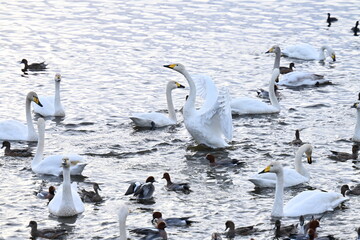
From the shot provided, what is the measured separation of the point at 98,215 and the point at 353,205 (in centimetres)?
381

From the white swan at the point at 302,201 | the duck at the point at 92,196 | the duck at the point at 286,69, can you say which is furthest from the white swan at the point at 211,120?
the duck at the point at 286,69

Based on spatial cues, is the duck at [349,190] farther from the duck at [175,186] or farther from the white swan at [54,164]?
the white swan at [54,164]

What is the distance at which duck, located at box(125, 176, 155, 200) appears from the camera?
45.0ft

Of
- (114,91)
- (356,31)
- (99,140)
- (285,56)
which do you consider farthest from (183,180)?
(356,31)

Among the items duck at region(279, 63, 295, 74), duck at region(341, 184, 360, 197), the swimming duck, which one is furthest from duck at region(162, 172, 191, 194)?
duck at region(279, 63, 295, 74)

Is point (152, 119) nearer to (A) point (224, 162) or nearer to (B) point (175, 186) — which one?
(A) point (224, 162)

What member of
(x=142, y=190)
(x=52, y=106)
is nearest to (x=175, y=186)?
(x=142, y=190)

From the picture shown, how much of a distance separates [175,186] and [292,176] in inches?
75.2

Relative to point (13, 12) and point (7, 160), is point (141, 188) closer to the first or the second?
point (7, 160)

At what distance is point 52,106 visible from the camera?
19.0m

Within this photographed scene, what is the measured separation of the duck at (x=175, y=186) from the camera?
1425 cm

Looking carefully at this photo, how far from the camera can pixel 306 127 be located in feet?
59.5

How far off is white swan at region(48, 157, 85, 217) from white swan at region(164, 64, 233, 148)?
13.6 ft

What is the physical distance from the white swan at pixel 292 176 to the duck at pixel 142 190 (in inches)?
63.4
